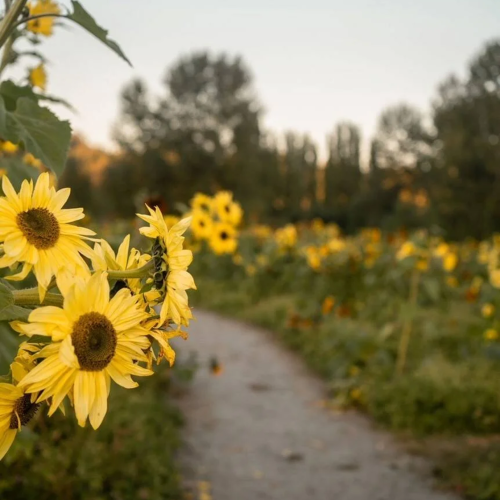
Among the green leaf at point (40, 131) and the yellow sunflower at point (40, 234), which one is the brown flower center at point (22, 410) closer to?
the yellow sunflower at point (40, 234)

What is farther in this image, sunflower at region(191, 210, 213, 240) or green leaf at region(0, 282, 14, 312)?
sunflower at region(191, 210, 213, 240)

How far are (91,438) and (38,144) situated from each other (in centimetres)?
278

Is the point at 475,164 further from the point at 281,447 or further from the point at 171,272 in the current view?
the point at 171,272

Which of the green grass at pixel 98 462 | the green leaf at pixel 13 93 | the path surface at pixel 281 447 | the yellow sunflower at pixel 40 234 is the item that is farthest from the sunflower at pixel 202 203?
the yellow sunflower at pixel 40 234

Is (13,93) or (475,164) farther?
(475,164)

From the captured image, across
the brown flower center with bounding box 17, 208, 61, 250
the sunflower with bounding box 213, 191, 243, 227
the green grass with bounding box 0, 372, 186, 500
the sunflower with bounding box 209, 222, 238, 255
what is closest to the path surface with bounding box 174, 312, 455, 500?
the green grass with bounding box 0, 372, 186, 500

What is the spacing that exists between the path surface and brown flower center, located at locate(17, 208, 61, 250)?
328 centimetres

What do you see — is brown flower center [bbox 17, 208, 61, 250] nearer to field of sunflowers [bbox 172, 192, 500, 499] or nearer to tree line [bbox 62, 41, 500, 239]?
field of sunflowers [bbox 172, 192, 500, 499]

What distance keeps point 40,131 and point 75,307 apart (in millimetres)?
572

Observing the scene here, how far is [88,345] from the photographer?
615 mm

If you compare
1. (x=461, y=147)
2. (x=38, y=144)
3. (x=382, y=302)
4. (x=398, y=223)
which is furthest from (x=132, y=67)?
(x=398, y=223)

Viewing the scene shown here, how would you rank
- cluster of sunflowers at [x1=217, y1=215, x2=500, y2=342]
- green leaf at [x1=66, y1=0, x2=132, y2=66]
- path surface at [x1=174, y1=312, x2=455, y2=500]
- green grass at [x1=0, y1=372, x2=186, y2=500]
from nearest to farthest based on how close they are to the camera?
green leaf at [x1=66, y1=0, x2=132, y2=66]
green grass at [x1=0, y1=372, x2=186, y2=500]
path surface at [x1=174, y1=312, x2=455, y2=500]
cluster of sunflowers at [x1=217, y1=215, x2=500, y2=342]

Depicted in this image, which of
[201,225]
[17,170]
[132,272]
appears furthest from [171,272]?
[201,225]

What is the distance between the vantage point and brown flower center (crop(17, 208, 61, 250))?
675 mm
